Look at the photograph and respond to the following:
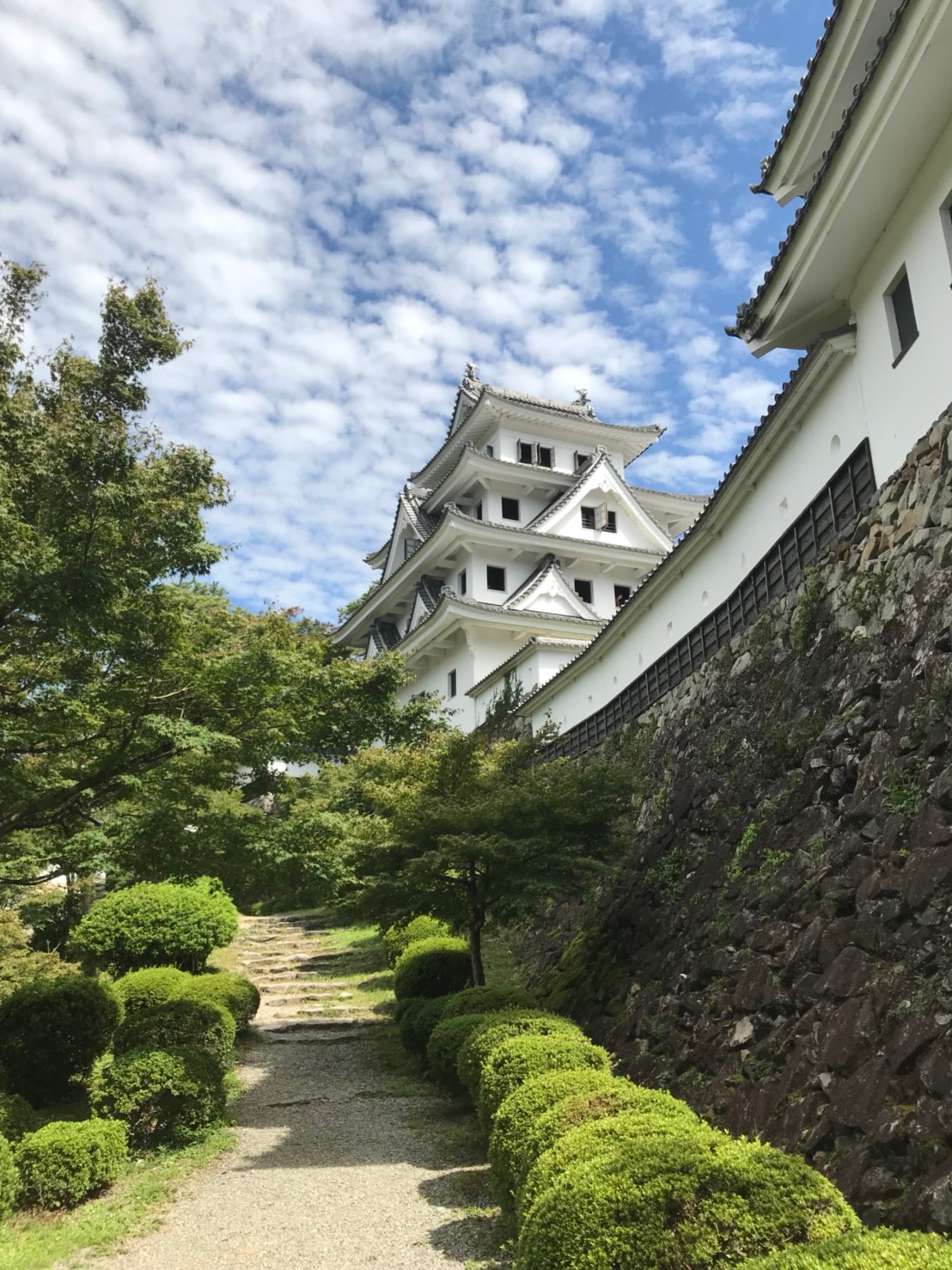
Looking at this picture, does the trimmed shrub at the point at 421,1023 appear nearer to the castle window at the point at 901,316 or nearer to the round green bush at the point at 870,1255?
the round green bush at the point at 870,1255

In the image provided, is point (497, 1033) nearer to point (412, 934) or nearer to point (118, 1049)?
point (118, 1049)

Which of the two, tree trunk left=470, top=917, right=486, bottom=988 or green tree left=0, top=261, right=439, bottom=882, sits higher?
green tree left=0, top=261, right=439, bottom=882

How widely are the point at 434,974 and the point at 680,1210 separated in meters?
9.58

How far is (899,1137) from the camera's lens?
4.63 meters

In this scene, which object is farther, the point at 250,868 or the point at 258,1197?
the point at 250,868

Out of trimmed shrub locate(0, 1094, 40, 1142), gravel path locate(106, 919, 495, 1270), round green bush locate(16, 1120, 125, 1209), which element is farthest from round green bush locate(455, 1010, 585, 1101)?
trimmed shrub locate(0, 1094, 40, 1142)

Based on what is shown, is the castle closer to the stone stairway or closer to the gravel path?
the stone stairway

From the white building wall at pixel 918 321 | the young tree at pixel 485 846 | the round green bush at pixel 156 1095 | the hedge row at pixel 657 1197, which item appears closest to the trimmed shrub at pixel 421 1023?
the young tree at pixel 485 846

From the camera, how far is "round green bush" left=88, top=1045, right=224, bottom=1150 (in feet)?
27.5

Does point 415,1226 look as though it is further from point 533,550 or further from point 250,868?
point 533,550

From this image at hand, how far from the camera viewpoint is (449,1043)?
9430 mm

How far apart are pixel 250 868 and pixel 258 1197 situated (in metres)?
3.27

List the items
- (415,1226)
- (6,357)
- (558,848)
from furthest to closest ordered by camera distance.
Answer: (558,848) < (6,357) < (415,1226)

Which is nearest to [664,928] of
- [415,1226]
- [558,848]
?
[558,848]
